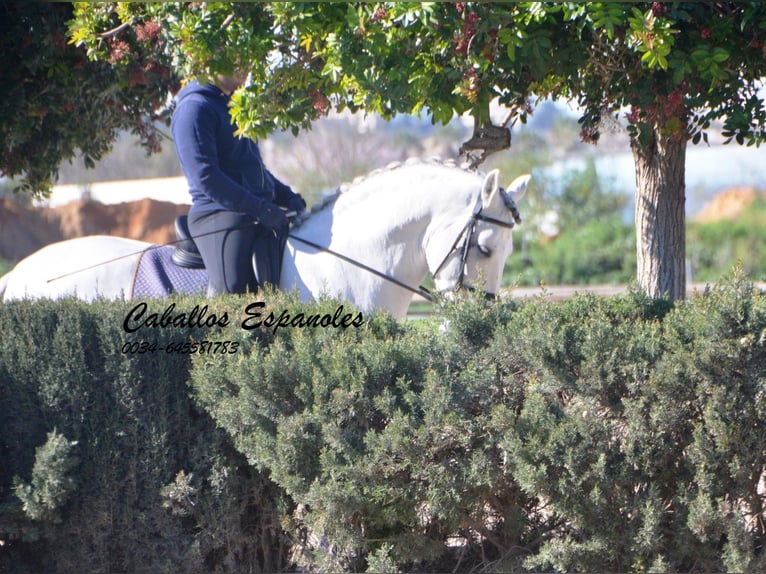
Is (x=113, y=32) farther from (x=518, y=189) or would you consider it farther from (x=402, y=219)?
(x=518, y=189)

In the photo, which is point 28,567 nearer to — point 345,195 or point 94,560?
point 94,560

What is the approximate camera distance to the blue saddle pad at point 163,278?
5.57m

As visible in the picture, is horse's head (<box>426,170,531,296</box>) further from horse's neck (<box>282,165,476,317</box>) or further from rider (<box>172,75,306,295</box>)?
rider (<box>172,75,306,295</box>)

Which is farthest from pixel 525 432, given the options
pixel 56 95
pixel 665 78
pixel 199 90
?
pixel 56 95

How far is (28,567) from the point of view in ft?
13.8

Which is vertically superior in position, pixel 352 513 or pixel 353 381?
pixel 353 381

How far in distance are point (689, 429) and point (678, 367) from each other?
261 millimetres

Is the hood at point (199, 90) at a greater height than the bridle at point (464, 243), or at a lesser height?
greater

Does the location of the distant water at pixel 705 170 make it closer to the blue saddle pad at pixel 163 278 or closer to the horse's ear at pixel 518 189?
the horse's ear at pixel 518 189

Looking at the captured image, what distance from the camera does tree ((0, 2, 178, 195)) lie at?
19.8 feet

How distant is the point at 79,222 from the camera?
18531 mm

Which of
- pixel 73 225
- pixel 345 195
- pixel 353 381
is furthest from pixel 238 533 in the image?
pixel 73 225

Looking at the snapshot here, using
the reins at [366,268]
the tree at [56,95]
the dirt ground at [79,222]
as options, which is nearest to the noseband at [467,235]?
the reins at [366,268]

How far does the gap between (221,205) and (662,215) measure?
2509 mm
